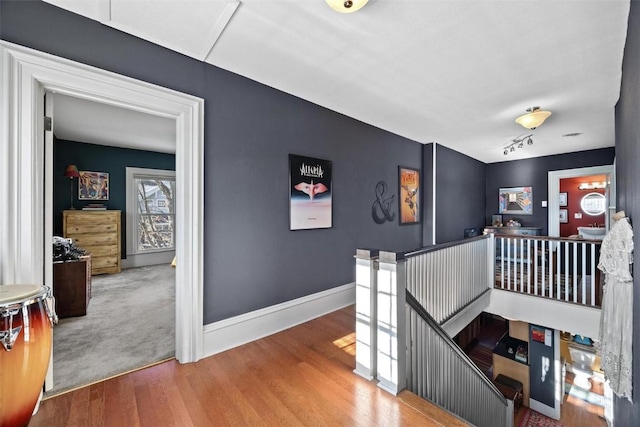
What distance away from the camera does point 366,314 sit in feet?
6.86

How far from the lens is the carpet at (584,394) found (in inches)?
216

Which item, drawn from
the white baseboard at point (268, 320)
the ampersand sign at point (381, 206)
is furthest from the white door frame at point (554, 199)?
the white baseboard at point (268, 320)

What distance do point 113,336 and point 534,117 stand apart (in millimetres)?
5238

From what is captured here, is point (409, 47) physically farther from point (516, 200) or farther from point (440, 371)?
point (516, 200)

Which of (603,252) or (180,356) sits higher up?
(603,252)

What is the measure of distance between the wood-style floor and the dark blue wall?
454 centimetres

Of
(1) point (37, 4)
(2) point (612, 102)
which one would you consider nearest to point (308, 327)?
(1) point (37, 4)

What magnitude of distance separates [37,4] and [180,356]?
100 inches

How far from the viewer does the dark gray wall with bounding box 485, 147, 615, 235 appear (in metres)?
5.75

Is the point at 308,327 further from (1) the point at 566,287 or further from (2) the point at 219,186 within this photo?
(1) the point at 566,287

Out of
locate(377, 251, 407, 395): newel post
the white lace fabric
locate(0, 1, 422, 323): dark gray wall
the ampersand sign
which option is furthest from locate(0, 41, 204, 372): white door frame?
the white lace fabric

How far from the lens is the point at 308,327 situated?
9.41ft

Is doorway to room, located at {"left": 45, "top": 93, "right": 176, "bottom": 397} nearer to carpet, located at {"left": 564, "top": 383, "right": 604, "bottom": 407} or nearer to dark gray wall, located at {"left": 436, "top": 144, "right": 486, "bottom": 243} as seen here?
dark gray wall, located at {"left": 436, "top": 144, "right": 486, "bottom": 243}

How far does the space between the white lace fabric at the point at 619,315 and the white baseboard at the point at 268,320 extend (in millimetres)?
2360
